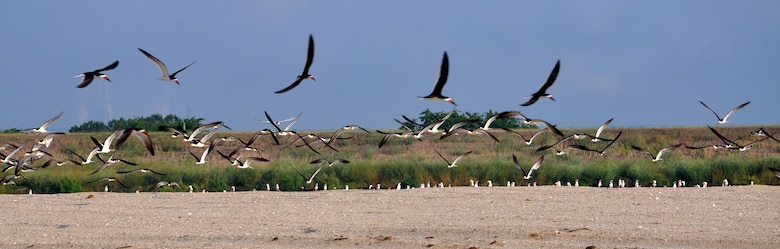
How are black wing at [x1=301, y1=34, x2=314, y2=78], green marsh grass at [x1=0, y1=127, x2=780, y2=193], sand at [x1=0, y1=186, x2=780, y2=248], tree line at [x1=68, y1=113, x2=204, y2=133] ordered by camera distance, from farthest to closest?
tree line at [x1=68, y1=113, x2=204, y2=133]
green marsh grass at [x1=0, y1=127, x2=780, y2=193]
black wing at [x1=301, y1=34, x2=314, y2=78]
sand at [x1=0, y1=186, x2=780, y2=248]

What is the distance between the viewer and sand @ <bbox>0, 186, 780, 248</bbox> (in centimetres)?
1390

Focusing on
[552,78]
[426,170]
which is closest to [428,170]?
[426,170]

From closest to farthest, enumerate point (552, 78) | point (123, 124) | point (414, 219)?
point (414, 219), point (552, 78), point (123, 124)

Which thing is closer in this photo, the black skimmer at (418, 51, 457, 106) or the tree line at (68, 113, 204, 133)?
the black skimmer at (418, 51, 457, 106)

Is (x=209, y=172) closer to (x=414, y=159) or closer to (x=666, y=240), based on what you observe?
(x=414, y=159)

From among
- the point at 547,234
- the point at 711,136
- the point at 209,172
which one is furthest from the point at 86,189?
the point at 711,136

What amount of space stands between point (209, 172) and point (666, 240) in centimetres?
1920

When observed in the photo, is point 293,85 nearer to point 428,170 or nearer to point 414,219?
point 414,219

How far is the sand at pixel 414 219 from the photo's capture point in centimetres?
1390

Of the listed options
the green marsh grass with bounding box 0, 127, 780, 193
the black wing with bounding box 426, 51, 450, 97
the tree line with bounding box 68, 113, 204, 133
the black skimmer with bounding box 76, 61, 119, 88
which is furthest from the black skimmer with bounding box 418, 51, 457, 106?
the tree line with bounding box 68, 113, 204, 133

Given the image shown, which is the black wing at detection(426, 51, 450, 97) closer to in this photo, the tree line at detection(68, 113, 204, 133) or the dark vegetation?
the dark vegetation

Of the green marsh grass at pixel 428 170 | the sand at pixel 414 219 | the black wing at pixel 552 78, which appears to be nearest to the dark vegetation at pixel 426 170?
the green marsh grass at pixel 428 170

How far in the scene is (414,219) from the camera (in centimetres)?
1612

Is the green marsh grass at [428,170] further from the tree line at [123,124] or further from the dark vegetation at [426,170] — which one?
the tree line at [123,124]
